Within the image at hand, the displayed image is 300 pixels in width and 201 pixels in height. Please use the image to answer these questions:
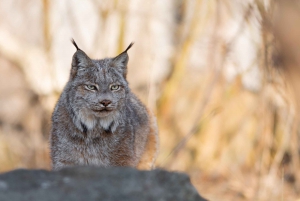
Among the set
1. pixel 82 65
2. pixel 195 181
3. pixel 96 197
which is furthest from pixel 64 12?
pixel 96 197

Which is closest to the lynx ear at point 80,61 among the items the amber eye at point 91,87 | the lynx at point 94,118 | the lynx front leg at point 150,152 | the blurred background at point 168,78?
the lynx at point 94,118

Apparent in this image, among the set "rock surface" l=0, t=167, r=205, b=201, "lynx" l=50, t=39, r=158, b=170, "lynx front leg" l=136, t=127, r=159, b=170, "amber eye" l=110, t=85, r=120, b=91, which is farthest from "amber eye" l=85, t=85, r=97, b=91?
"rock surface" l=0, t=167, r=205, b=201

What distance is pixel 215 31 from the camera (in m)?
10.9

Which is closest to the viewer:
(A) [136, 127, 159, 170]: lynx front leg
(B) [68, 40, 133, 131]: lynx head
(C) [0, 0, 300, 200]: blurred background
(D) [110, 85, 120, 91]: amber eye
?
(B) [68, 40, 133, 131]: lynx head

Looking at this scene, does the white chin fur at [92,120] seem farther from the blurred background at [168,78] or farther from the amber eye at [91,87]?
the blurred background at [168,78]

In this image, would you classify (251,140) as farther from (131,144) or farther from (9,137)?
(131,144)

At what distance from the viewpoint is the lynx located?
5.32 m

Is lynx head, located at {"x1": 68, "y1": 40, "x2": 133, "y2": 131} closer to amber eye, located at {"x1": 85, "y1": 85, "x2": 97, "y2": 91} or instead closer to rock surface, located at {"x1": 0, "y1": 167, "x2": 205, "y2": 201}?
amber eye, located at {"x1": 85, "y1": 85, "x2": 97, "y2": 91}

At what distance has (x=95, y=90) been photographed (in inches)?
209

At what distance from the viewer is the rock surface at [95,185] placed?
3367 mm

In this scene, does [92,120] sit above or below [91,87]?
below

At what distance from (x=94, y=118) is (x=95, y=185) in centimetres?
190

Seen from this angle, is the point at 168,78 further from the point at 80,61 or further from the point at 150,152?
the point at 80,61

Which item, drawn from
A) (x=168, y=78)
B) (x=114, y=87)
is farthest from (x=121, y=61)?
(x=168, y=78)
